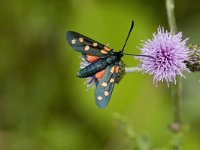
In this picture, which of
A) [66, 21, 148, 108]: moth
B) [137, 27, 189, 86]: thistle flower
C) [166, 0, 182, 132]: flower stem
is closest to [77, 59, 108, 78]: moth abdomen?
[66, 21, 148, 108]: moth

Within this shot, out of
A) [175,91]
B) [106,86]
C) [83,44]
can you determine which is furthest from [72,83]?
[106,86]

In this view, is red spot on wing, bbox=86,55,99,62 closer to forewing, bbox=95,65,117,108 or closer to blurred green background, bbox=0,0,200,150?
forewing, bbox=95,65,117,108

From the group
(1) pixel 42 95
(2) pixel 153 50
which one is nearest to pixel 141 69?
(2) pixel 153 50

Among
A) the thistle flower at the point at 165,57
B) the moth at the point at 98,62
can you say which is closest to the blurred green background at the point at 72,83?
the thistle flower at the point at 165,57

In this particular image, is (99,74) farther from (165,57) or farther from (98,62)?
(165,57)

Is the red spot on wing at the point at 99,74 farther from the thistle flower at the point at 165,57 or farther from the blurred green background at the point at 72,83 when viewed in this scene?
the blurred green background at the point at 72,83
